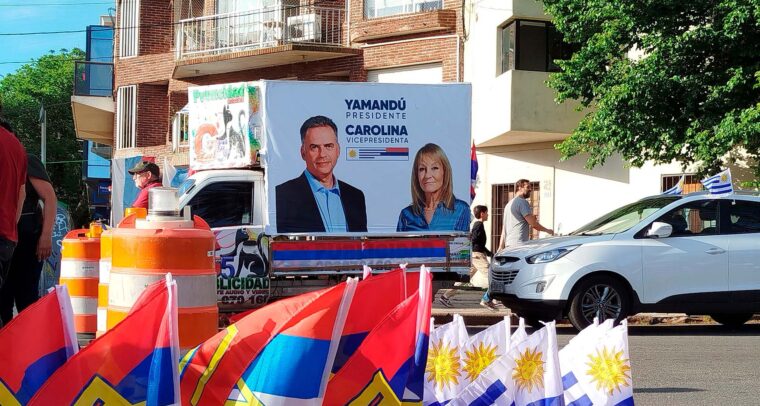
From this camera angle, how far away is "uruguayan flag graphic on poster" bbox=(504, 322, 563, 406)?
13.5 feet

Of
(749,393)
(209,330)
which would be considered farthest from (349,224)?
(209,330)

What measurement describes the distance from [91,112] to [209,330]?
33330mm

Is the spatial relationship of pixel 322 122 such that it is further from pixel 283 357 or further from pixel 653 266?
pixel 283 357

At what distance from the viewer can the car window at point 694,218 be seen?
12.8 metres

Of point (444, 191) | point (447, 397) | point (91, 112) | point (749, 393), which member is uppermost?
point (91, 112)

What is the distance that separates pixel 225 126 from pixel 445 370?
8.38 meters

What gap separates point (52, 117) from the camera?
2635 inches

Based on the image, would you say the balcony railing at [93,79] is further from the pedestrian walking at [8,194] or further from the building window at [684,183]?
the pedestrian walking at [8,194]

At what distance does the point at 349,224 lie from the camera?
471 inches

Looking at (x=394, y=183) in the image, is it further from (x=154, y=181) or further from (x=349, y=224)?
(x=154, y=181)

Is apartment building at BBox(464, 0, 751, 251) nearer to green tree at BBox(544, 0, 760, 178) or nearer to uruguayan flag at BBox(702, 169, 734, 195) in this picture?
green tree at BBox(544, 0, 760, 178)

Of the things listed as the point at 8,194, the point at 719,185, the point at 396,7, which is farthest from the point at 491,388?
the point at 396,7

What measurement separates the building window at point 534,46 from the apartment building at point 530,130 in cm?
2

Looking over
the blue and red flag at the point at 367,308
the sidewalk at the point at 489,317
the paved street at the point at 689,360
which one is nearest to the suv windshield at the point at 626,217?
the paved street at the point at 689,360
